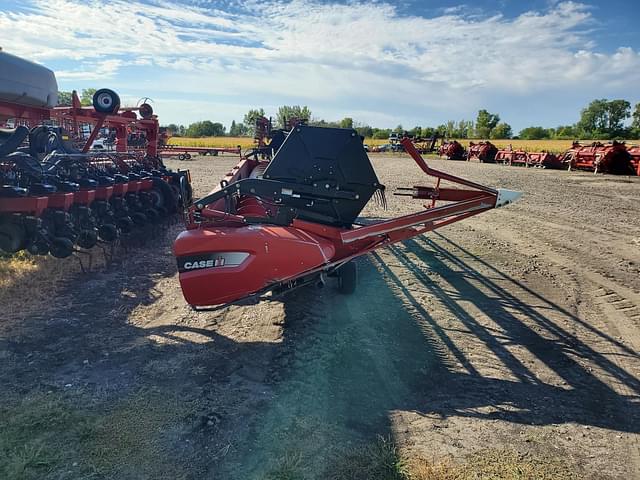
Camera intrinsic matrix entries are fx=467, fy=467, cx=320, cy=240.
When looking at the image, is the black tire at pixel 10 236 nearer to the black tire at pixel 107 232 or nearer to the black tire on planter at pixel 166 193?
the black tire at pixel 107 232

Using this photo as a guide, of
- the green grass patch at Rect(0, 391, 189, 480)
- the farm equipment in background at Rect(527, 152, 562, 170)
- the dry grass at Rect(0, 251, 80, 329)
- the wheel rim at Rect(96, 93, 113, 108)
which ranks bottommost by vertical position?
the green grass patch at Rect(0, 391, 189, 480)

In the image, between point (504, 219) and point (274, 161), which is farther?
point (504, 219)

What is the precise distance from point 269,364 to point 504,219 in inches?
320

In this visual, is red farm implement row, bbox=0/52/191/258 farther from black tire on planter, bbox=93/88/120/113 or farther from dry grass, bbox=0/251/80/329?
dry grass, bbox=0/251/80/329

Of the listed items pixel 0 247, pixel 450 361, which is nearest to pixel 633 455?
pixel 450 361

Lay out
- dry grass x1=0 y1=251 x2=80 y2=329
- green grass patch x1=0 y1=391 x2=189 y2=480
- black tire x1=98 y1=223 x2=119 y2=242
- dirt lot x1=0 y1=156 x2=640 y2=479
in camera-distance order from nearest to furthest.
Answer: green grass patch x1=0 y1=391 x2=189 y2=480
dirt lot x1=0 y1=156 x2=640 y2=479
dry grass x1=0 y1=251 x2=80 y2=329
black tire x1=98 y1=223 x2=119 y2=242

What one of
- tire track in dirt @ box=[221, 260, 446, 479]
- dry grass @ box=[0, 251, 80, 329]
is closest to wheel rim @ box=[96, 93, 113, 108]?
dry grass @ box=[0, 251, 80, 329]

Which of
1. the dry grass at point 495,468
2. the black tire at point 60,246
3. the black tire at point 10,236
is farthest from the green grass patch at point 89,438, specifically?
the black tire at point 60,246

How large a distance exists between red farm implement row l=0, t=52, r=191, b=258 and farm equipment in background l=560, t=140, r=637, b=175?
70.5 ft

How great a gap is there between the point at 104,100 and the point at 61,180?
269 cm

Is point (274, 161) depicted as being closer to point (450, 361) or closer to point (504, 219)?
point (450, 361)

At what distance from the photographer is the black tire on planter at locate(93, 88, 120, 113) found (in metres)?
7.84

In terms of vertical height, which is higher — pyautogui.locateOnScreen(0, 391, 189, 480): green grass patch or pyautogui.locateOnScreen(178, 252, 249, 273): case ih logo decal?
pyautogui.locateOnScreen(178, 252, 249, 273): case ih logo decal

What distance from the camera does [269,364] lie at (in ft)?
12.4
